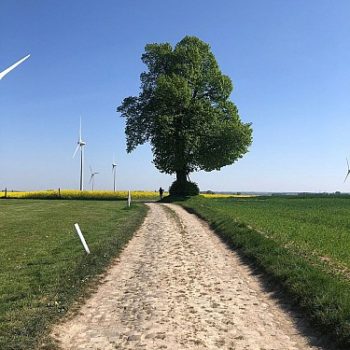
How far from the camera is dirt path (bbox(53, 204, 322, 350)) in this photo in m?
8.66

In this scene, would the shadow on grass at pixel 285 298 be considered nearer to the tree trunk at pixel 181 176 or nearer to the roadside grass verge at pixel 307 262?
the roadside grass verge at pixel 307 262

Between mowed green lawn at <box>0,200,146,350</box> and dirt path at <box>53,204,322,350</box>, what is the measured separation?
0.62m

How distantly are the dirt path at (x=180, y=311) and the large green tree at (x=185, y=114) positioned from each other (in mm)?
42428

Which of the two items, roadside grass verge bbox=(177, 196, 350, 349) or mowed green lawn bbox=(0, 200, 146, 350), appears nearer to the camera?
mowed green lawn bbox=(0, 200, 146, 350)

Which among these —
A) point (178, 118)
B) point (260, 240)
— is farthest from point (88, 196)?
point (260, 240)

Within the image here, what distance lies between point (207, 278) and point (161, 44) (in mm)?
53522

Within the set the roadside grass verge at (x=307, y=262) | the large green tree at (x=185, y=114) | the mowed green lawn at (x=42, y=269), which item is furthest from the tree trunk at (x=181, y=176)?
the roadside grass verge at (x=307, y=262)

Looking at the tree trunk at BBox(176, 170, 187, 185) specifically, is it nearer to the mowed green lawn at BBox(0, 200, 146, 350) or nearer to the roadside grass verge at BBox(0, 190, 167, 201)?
the roadside grass verge at BBox(0, 190, 167, 201)

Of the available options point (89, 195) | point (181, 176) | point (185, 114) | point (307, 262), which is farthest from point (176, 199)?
point (307, 262)

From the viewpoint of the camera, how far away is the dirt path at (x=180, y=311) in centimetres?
866

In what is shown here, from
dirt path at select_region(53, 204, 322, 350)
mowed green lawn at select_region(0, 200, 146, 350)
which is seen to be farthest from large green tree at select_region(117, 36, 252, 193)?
dirt path at select_region(53, 204, 322, 350)

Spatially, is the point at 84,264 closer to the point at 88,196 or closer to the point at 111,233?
the point at 111,233

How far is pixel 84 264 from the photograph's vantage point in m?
16.0

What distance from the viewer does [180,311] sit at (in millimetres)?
10492
